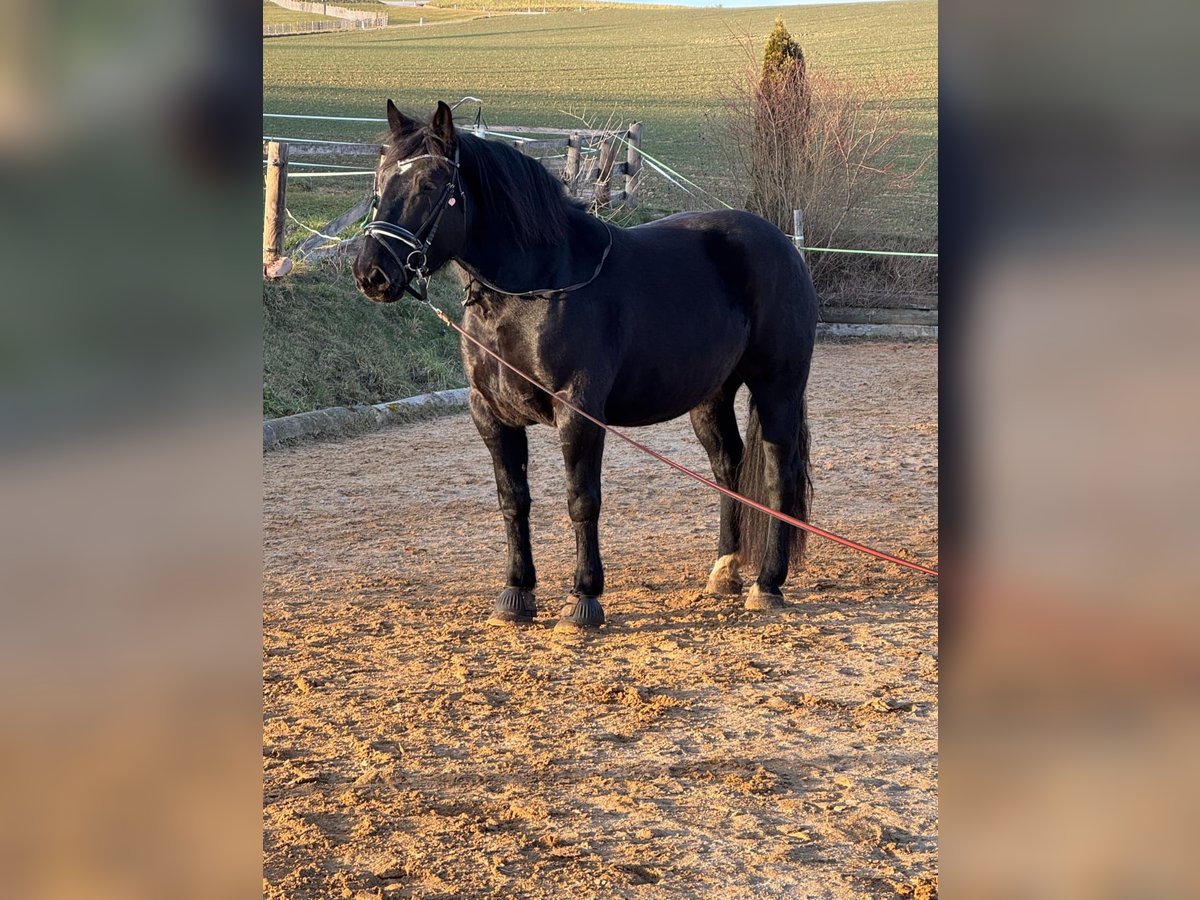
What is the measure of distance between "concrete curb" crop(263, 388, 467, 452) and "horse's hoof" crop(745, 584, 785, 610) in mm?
4196

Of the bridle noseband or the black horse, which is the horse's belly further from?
the bridle noseband

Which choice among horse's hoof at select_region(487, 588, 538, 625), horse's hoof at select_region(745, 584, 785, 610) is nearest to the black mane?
horse's hoof at select_region(487, 588, 538, 625)

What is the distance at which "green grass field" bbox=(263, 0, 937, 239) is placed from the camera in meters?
22.7

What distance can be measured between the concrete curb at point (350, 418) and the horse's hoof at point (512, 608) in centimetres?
373

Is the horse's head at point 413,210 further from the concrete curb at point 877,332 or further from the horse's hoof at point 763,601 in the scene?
the concrete curb at point 877,332

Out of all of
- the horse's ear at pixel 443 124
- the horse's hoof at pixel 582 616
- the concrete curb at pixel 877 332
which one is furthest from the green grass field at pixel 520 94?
the horse's ear at pixel 443 124

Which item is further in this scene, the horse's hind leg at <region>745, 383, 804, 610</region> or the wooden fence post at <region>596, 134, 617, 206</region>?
the wooden fence post at <region>596, 134, 617, 206</region>

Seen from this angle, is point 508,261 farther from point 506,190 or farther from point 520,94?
point 520,94
